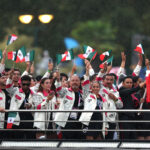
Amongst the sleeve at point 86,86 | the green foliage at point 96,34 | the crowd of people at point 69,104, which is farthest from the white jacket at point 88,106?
the green foliage at point 96,34

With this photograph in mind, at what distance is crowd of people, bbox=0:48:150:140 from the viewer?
45.6 ft

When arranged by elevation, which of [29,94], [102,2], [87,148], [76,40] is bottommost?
[87,148]

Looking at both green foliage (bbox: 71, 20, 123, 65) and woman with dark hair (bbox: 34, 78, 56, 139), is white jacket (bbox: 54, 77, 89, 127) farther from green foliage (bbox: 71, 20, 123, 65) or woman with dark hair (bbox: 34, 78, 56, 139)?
green foliage (bbox: 71, 20, 123, 65)

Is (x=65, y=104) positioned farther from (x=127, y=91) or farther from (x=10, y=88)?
(x=127, y=91)

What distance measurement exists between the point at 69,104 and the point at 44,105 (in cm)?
48

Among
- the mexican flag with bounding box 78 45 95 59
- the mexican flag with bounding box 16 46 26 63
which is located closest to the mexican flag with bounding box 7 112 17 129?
the mexican flag with bounding box 16 46 26 63

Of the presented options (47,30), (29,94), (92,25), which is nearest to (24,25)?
(47,30)

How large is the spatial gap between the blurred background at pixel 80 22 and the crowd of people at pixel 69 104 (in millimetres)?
36140

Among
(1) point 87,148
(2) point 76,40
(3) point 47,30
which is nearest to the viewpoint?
(1) point 87,148

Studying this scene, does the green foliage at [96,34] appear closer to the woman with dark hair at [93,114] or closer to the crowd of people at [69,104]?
the crowd of people at [69,104]

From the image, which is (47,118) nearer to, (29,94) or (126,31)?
(29,94)

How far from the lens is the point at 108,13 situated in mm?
58812

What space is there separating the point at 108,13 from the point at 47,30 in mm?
5296

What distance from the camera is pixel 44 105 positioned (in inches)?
560
